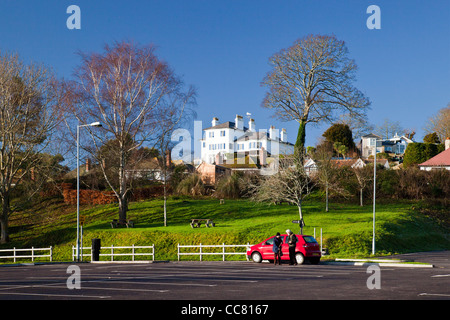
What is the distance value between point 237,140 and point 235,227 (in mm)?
75598

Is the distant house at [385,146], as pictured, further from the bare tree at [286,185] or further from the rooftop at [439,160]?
the bare tree at [286,185]

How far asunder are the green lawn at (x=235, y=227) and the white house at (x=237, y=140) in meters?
56.3

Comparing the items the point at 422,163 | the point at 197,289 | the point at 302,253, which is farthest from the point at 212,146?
the point at 197,289

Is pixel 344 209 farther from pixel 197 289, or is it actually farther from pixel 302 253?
pixel 197 289

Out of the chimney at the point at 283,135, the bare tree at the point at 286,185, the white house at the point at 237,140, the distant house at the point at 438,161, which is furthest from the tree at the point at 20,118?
the chimney at the point at 283,135

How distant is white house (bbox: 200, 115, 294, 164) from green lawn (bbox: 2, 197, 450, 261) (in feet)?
185

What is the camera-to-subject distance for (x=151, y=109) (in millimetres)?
45219

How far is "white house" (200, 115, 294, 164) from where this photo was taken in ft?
367

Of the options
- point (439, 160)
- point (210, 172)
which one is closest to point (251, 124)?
point (210, 172)

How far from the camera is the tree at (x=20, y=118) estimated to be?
4331cm

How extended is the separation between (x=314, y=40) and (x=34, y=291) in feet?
144

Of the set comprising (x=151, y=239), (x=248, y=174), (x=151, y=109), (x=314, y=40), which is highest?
(x=314, y=40)

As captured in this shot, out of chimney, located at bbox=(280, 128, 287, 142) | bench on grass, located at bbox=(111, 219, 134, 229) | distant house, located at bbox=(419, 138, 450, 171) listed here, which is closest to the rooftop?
distant house, located at bbox=(419, 138, 450, 171)
